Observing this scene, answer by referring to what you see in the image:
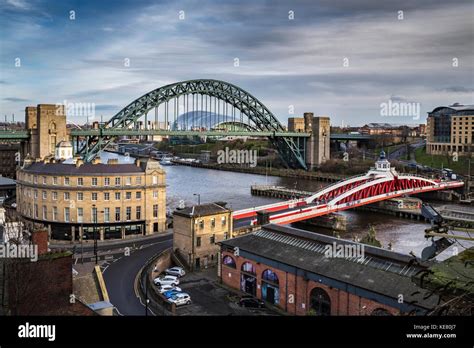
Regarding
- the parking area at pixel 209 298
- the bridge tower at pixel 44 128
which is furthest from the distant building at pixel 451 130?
the parking area at pixel 209 298

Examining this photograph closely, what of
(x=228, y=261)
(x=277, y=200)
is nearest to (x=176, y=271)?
(x=228, y=261)

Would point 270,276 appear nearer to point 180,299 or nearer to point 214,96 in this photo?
point 180,299

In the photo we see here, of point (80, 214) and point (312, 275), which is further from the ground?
point (80, 214)

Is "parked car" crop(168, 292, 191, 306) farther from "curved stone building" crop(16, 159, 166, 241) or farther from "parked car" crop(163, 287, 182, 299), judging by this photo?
"curved stone building" crop(16, 159, 166, 241)

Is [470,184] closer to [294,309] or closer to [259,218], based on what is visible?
→ [259,218]

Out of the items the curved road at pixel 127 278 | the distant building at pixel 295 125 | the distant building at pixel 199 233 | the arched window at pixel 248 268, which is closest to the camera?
the curved road at pixel 127 278

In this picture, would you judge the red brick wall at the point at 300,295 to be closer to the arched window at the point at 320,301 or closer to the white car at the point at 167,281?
the arched window at the point at 320,301
